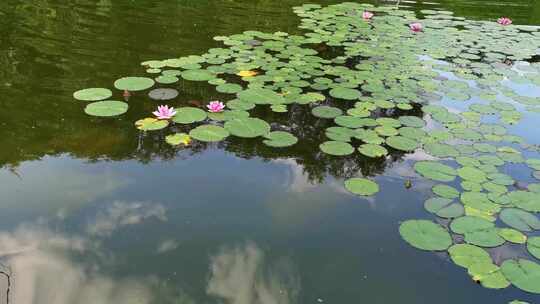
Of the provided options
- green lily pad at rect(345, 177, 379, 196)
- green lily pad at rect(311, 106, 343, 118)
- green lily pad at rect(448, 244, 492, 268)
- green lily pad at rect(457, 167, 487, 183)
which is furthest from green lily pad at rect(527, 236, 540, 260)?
green lily pad at rect(311, 106, 343, 118)

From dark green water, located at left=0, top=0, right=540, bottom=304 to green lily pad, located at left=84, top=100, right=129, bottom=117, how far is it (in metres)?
0.08

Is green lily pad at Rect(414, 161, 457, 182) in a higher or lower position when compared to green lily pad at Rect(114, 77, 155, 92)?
lower

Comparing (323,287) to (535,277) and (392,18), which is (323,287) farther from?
(392,18)

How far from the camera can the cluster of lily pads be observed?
285cm

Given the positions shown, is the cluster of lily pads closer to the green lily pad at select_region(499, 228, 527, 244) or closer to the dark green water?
the green lily pad at select_region(499, 228, 527, 244)

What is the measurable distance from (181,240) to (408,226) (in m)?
1.26

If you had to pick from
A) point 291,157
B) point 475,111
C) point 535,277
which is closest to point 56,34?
point 291,157

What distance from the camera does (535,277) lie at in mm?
2463

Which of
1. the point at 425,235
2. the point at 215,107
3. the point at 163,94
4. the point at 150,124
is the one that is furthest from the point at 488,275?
the point at 163,94

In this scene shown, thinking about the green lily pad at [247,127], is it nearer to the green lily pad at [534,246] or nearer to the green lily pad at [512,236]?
the green lily pad at [512,236]

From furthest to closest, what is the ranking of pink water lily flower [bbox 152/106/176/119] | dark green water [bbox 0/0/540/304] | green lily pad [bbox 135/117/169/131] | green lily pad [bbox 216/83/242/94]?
green lily pad [bbox 216/83/242/94] → pink water lily flower [bbox 152/106/176/119] → green lily pad [bbox 135/117/169/131] → dark green water [bbox 0/0/540/304]

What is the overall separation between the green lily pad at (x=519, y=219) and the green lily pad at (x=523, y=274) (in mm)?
338

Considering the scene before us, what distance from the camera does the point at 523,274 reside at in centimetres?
248

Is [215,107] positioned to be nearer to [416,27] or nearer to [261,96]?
[261,96]
